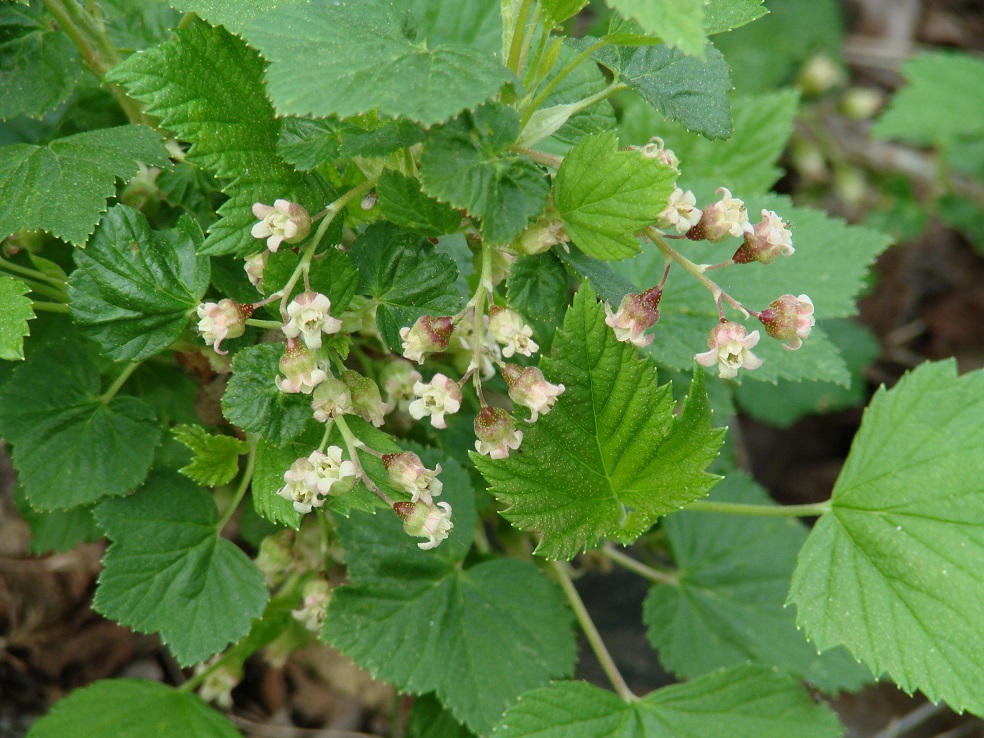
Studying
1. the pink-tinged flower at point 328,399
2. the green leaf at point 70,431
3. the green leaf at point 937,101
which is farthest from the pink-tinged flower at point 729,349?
the green leaf at point 937,101

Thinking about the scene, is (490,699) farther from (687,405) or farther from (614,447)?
(687,405)

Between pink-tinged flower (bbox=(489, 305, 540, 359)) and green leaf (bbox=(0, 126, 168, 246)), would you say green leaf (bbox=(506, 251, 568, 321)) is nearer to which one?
pink-tinged flower (bbox=(489, 305, 540, 359))

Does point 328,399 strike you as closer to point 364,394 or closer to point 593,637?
point 364,394

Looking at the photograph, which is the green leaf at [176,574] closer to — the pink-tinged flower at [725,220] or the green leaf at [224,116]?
the green leaf at [224,116]

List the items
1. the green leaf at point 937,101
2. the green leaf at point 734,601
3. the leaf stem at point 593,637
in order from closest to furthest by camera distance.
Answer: the leaf stem at point 593,637 → the green leaf at point 734,601 → the green leaf at point 937,101

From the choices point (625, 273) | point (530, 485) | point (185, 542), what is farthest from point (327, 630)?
point (625, 273)

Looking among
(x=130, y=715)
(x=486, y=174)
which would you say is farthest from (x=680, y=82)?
(x=130, y=715)

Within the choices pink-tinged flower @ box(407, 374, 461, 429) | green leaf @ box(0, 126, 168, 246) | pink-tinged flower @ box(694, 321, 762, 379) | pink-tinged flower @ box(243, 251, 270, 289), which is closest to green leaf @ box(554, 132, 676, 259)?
pink-tinged flower @ box(694, 321, 762, 379)
